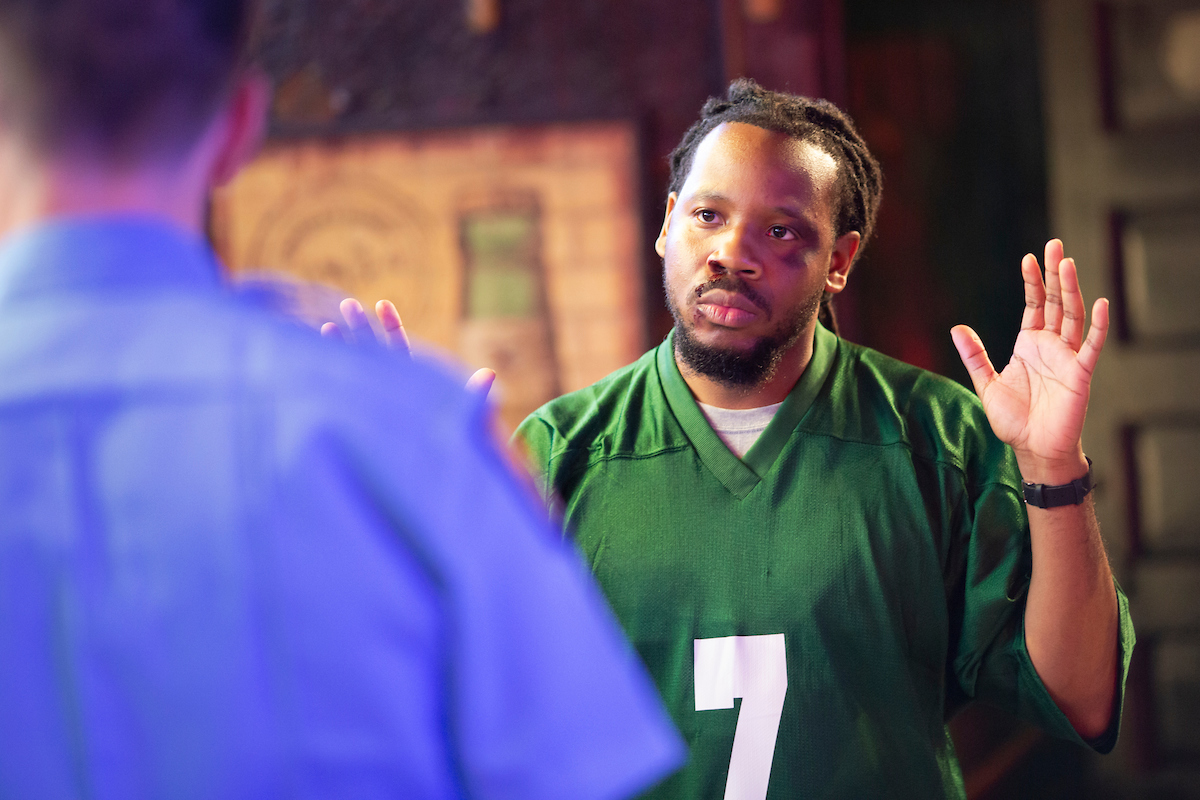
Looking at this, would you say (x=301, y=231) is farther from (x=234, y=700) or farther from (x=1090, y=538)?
(x=234, y=700)

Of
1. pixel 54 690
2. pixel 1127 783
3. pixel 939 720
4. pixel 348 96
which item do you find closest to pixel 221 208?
pixel 348 96

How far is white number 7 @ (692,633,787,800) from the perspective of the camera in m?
1.20

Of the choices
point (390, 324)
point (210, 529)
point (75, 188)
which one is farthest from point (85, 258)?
point (390, 324)

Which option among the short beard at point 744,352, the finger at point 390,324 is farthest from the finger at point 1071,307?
the finger at point 390,324

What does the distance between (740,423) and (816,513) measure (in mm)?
156

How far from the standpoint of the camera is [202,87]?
22.0 inches

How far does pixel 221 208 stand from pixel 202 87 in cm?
190

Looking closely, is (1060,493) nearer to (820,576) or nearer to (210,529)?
(820,576)

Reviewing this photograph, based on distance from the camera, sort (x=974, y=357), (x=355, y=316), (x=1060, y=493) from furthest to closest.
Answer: (x=974, y=357), (x=1060, y=493), (x=355, y=316)

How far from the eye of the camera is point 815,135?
1.41 metres

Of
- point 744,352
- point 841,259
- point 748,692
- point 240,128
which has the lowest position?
point 748,692

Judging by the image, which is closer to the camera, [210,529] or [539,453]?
[210,529]

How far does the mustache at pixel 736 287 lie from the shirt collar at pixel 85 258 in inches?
33.2

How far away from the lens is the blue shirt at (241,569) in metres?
0.49
